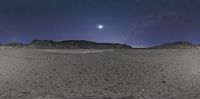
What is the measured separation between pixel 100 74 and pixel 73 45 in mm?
4541

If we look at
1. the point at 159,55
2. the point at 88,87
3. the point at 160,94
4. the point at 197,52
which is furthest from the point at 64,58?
the point at 197,52

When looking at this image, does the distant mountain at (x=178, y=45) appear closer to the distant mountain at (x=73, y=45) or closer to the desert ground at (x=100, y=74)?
the distant mountain at (x=73, y=45)

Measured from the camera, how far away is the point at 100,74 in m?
11.0

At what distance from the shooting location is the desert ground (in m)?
9.20

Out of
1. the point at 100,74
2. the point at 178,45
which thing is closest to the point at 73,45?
the point at 100,74

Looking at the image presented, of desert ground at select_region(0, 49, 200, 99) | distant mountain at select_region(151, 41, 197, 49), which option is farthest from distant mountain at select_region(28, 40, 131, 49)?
desert ground at select_region(0, 49, 200, 99)

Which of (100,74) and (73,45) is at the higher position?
(73,45)

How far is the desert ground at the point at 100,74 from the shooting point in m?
9.20

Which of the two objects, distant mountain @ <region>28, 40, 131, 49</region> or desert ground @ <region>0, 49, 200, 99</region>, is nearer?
desert ground @ <region>0, 49, 200, 99</region>

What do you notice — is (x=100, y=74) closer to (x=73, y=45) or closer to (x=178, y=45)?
(x=73, y=45)

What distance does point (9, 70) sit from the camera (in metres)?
11.2

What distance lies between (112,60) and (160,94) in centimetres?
339

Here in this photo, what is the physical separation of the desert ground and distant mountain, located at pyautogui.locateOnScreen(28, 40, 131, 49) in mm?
1875

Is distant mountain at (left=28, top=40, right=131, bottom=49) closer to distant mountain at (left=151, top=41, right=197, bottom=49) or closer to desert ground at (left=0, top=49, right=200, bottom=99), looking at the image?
distant mountain at (left=151, top=41, right=197, bottom=49)
